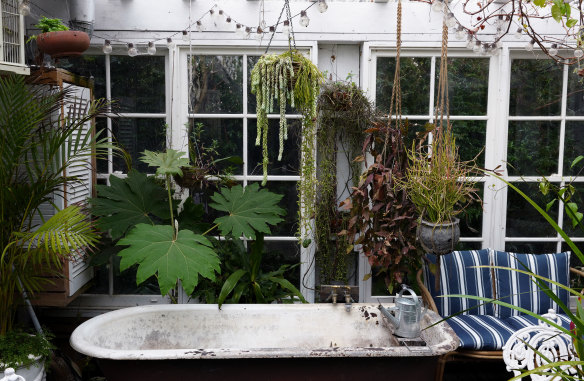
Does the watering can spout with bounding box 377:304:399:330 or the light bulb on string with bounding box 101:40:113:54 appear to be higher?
the light bulb on string with bounding box 101:40:113:54

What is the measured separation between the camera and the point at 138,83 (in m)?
3.79

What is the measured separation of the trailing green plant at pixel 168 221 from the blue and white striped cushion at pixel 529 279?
5.35 feet

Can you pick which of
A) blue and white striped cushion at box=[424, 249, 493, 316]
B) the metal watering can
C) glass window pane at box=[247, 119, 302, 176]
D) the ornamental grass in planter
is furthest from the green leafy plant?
glass window pane at box=[247, 119, 302, 176]

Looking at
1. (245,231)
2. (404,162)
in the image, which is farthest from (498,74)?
(245,231)

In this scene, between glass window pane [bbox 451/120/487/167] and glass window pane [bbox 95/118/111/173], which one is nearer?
glass window pane [bbox 95/118/111/173]

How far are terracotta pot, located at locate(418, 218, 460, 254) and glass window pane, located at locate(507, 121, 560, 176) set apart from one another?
1312 mm

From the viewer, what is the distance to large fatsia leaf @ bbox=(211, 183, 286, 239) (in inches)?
128

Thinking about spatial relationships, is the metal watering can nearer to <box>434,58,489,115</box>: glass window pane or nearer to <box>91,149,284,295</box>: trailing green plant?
<box>91,149,284,295</box>: trailing green plant

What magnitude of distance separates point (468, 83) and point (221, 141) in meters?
1.88

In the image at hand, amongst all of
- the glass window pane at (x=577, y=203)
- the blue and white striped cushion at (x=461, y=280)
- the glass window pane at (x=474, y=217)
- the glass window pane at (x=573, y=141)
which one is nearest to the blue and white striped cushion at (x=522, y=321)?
the blue and white striped cushion at (x=461, y=280)

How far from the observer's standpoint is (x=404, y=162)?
3.41 meters

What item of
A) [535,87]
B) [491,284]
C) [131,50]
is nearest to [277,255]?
[491,284]

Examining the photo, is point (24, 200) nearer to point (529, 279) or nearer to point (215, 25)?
point (215, 25)

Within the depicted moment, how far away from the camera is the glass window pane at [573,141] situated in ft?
12.7
